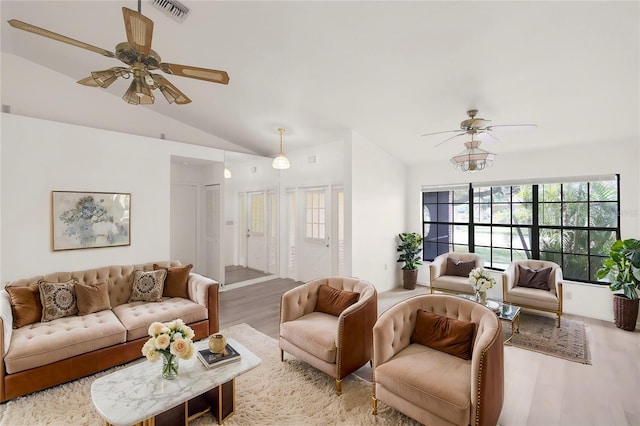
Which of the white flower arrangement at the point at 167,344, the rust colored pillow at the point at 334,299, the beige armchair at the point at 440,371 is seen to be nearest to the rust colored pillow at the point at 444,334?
the beige armchair at the point at 440,371

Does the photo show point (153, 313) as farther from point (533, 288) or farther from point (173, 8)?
point (533, 288)

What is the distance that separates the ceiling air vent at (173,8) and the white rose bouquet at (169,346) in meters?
2.72

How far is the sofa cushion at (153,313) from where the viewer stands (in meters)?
3.10

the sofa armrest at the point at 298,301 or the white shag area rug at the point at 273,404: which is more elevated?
the sofa armrest at the point at 298,301

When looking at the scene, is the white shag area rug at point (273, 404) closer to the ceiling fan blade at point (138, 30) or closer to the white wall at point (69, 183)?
the white wall at point (69, 183)

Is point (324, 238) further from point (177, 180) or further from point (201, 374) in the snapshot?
point (201, 374)

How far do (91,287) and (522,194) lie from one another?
21.1ft

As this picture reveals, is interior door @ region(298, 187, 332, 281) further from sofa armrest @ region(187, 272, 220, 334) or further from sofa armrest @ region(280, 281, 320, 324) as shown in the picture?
sofa armrest @ region(187, 272, 220, 334)

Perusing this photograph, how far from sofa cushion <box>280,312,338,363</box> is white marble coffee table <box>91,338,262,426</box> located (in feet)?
1.82

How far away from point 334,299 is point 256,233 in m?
4.65

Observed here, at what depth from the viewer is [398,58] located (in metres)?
3.01

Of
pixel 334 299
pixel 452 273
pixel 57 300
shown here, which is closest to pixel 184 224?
pixel 57 300

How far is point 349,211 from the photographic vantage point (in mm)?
4918

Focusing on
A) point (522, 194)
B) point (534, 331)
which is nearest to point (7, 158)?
point (534, 331)
